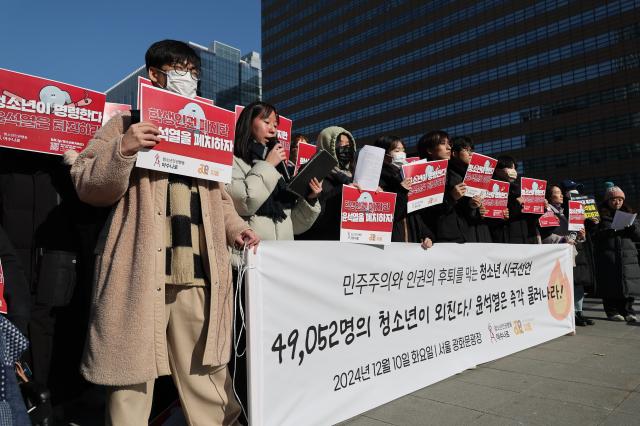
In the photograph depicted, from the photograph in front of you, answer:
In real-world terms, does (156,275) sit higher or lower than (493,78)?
lower

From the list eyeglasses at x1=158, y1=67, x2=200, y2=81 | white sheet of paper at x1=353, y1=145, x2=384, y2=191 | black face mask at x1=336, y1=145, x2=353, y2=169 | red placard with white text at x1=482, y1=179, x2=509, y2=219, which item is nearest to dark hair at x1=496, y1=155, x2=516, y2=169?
red placard with white text at x1=482, y1=179, x2=509, y2=219

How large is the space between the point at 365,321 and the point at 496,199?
280 centimetres

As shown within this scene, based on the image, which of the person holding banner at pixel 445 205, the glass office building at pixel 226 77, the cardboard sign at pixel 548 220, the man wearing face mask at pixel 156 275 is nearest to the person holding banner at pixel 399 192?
the person holding banner at pixel 445 205

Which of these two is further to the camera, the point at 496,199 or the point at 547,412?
the point at 496,199

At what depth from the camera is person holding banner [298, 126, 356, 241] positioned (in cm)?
352

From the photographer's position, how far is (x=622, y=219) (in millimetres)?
6328

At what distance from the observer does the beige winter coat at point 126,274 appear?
5.78 ft

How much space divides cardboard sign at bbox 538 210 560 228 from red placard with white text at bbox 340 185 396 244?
369cm

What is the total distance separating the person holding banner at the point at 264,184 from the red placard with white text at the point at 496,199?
2.76 m

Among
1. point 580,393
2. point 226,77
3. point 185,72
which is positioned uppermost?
point 226,77

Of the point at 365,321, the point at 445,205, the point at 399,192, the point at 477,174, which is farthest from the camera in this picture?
the point at 477,174

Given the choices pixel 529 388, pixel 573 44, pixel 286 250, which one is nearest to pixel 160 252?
pixel 286 250

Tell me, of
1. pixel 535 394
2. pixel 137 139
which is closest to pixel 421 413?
pixel 535 394

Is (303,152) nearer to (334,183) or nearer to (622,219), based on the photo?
(334,183)
